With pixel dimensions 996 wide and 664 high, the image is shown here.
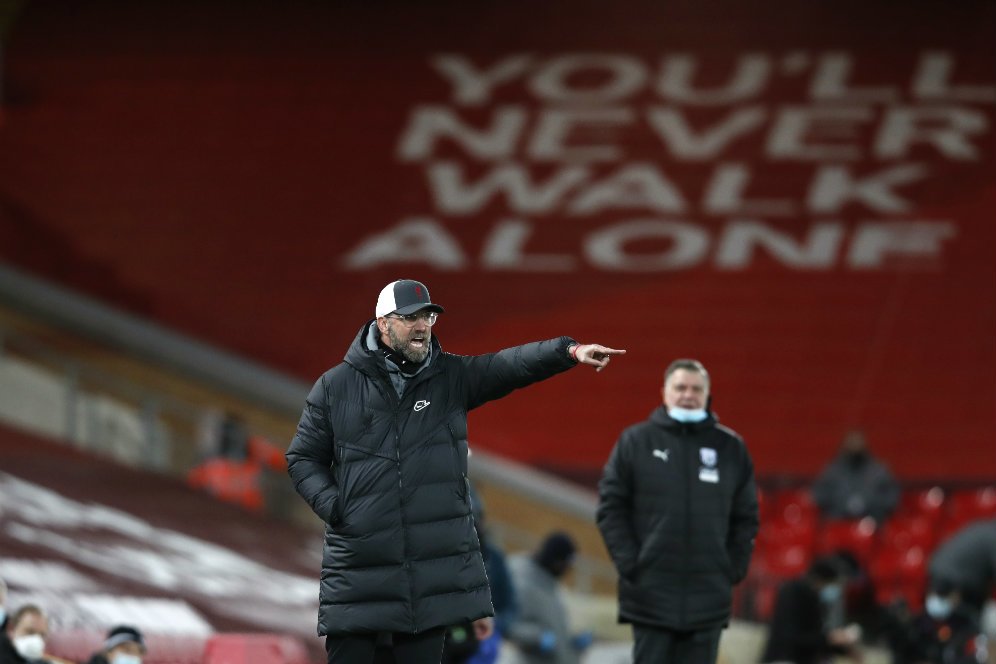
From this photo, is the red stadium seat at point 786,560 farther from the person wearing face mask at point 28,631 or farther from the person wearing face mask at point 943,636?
the person wearing face mask at point 28,631

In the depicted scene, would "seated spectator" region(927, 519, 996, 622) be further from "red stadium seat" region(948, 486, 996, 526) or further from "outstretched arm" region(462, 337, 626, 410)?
"outstretched arm" region(462, 337, 626, 410)

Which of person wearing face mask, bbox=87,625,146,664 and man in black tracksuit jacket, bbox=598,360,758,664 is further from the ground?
man in black tracksuit jacket, bbox=598,360,758,664

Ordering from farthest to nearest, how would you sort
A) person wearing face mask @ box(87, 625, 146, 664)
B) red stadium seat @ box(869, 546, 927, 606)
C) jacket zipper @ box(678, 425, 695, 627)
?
red stadium seat @ box(869, 546, 927, 606) → person wearing face mask @ box(87, 625, 146, 664) → jacket zipper @ box(678, 425, 695, 627)

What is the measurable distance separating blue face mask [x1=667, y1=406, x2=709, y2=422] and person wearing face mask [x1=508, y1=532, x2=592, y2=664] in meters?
2.27

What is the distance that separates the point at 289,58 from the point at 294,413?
444cm

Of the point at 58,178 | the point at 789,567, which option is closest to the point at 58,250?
the point at 58,178

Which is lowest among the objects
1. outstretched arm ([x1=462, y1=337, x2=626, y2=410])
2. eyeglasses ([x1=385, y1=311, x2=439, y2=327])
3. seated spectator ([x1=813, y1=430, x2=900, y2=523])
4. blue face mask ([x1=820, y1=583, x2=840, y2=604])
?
outstretched arm ([x1=462, y1=337, x2=626, y2=410])

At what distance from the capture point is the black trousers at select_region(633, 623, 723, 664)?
5914 millimetres

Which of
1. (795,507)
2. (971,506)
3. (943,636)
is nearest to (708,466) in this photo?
(943,636)

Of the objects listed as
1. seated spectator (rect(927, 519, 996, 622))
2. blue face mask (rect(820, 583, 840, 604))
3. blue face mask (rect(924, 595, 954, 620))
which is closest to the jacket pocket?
blue face mask (rect(820, 583, 840, 604))

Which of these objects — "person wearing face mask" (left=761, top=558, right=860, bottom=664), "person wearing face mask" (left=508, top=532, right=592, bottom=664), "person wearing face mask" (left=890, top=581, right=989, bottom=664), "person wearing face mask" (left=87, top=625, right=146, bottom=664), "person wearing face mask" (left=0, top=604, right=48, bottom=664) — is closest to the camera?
"person wearing face mask" (left=0, top=604, right=48, bottom=664)

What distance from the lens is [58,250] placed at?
16.3 m

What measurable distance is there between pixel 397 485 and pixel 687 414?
170cm

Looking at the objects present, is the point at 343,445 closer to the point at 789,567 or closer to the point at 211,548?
the point at 211,548
